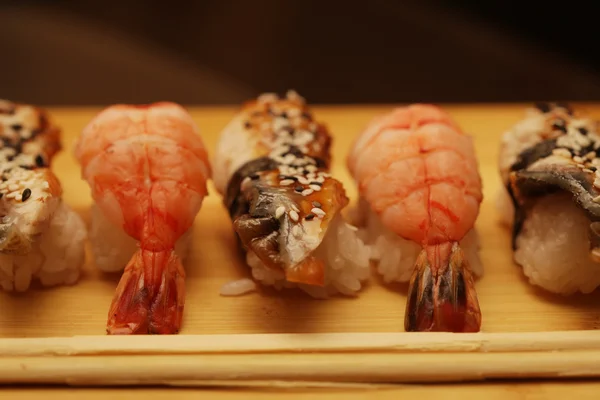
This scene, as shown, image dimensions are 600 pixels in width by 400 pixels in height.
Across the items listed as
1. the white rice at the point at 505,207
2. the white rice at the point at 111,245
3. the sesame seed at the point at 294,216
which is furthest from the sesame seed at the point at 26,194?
the white rice at the point at 505,207

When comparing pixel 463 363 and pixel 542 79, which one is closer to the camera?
pixel 463 363

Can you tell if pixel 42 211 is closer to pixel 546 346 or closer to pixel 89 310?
pixel 89 310

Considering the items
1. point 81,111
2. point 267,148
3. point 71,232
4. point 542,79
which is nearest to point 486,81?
point 542,79

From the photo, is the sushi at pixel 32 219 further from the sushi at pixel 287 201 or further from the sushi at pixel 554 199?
the sushi at pixel 554 199

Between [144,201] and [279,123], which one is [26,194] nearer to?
[144,201]

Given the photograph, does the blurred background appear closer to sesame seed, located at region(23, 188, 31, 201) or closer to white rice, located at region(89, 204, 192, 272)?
white rice, located at region(89, 204, 192, 272)

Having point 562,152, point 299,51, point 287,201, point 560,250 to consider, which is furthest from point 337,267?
point 299,51
